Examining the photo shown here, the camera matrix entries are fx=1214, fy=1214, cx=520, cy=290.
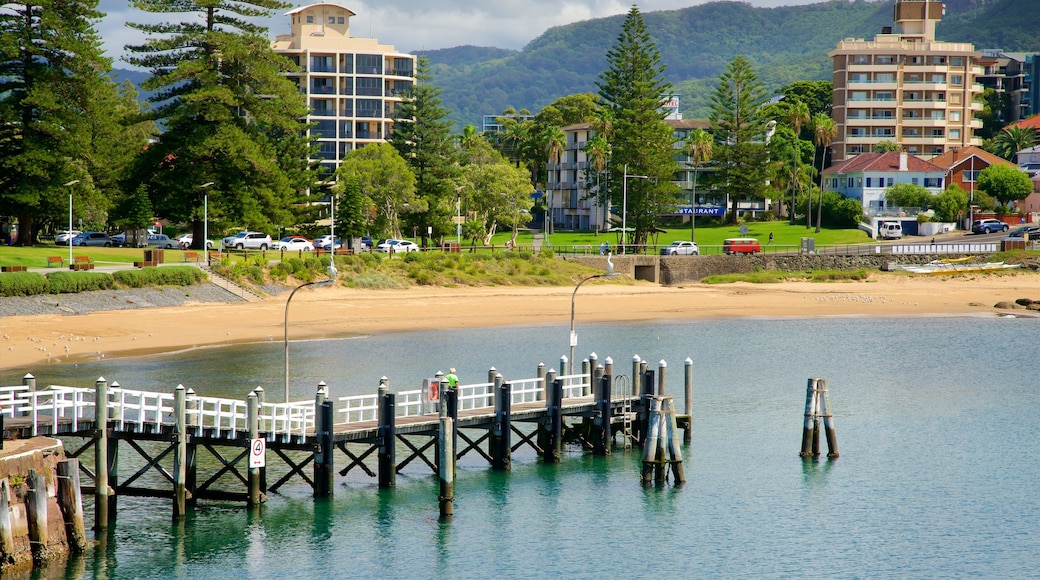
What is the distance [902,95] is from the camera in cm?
15025

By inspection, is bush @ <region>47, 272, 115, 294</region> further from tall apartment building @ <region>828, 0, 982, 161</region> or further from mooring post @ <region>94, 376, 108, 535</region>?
tall apartment building @ <region>828, 0, 982, 161</region>

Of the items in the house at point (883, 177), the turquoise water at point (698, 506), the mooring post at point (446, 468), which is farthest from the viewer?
the house at point (883, 177)

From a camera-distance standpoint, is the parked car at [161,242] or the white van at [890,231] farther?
the white van at [890,231]

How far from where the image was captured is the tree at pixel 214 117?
8406 centimetres

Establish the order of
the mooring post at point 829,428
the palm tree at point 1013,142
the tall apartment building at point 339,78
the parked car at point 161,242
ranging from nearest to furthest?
the mooring post at point 829,428 < the parked car at point 161,242 < the palm tree at point 1013,142 < the tall apartment building at point 339,78

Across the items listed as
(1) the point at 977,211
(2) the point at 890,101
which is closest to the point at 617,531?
(1) the point at 977,211

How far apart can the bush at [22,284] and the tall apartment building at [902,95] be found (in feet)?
355

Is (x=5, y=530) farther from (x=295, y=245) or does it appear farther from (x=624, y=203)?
(x=624, y=203)

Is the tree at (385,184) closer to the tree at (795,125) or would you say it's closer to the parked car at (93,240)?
the parked car at (93,240)

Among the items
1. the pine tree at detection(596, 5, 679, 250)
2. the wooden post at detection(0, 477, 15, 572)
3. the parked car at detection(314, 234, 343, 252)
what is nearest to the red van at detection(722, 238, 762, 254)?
the pine tree at detection(596, 5, 679, 250)

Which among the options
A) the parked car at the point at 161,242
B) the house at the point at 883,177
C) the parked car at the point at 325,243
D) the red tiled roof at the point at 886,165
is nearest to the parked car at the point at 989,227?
the house at the point at 883,177

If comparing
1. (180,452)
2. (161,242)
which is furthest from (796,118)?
(180,452)

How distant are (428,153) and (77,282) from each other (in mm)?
46258

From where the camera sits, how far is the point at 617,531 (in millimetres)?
32719
